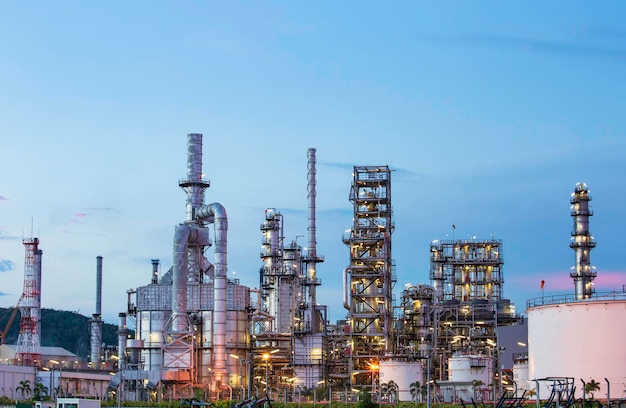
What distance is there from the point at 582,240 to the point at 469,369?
30292 mm

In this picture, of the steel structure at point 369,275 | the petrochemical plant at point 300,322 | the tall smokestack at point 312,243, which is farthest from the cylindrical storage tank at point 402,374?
the tall smokestack at point 312,243

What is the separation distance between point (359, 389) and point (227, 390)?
13516 millimetres

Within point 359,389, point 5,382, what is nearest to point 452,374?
point 359,389

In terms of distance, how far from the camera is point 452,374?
96.7m

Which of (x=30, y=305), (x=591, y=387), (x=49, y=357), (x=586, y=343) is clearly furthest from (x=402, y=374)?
Answer: (x=49, y=357)

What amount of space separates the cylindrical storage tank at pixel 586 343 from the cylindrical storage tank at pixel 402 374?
28.1 meters

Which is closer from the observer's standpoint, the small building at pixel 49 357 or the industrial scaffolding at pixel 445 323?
the industrial scaffolding at pixel 445 323

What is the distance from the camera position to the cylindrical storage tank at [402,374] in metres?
94.9

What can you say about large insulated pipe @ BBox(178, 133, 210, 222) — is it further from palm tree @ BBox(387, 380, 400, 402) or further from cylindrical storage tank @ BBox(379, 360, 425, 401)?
palm tree @ BBox(387, 380, 400, 402)

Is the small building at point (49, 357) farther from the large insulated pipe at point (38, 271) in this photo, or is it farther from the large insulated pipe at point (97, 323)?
the large insulated pipe at point (38, 271)

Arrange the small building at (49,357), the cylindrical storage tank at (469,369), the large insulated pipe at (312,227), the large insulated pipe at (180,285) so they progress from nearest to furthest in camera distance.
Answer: the cylindrical storage tank at (469,369) → the large insulated pipe at (180,285) → the large insulated pipe at (312,227) → the small building at (49,357)

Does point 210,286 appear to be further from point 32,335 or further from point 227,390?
point 32,335

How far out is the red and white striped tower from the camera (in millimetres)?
126812

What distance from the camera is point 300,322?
11431cm
